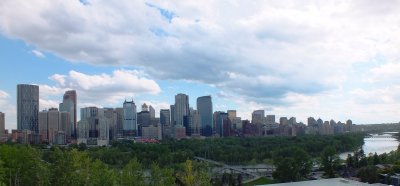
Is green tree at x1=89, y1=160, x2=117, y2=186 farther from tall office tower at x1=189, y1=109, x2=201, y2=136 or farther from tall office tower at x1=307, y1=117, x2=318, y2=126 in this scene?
tall office tower at x1=307, y1=117, x2=318, y2=126

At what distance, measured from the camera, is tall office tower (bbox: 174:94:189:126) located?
420ft

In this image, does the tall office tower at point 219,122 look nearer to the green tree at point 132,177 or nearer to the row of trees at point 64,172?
the green tree at point 132,177

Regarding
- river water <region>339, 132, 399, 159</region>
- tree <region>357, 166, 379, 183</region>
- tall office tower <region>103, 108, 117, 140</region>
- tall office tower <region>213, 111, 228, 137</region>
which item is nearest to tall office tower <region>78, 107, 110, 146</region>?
tall office tower <region>103, 108, 117, 140</region>

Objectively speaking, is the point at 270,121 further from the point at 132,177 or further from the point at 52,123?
the point at 132,177

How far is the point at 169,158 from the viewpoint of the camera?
169 ft

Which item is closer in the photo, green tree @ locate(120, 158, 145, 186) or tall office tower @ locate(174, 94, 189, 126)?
green tree @ locate(120, 158, 145, 186)

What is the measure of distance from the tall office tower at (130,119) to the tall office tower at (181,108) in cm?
1146

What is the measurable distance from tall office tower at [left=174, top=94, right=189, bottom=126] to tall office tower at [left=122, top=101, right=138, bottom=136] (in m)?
11.5

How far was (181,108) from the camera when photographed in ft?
427

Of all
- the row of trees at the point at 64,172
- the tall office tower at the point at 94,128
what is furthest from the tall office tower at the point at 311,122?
the row of trees at the point at 64,172

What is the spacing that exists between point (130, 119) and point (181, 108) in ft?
48.2

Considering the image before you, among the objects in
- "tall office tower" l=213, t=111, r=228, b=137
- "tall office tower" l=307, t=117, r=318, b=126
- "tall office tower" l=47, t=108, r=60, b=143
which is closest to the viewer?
"tall office tower" l=47, t=108, r=60, b=143

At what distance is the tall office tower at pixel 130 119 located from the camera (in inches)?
4829

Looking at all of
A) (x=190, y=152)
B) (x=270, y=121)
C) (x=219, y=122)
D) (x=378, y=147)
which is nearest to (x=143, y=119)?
(x=219, y=122)
